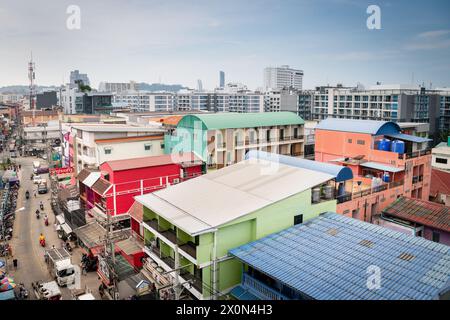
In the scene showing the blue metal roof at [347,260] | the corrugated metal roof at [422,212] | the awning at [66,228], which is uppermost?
the blue metal roof at [347,260]

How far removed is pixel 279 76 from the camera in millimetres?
135000

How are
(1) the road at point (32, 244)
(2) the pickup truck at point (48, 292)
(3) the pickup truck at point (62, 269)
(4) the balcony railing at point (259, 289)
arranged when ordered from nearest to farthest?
(4) the balcony railing at point (259, 289), (2) the pickup truck at point (48, 292), (3) the pickup truck at point (62, 269), (1) the road at point (32, 244)

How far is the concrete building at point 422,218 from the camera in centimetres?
1617

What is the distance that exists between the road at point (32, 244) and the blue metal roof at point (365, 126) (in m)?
16.9

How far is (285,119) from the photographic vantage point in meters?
29.6

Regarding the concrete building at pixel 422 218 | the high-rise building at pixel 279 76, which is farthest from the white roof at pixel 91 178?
the high-rise building at pixel 279 76

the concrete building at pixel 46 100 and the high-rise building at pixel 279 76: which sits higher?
the high-rise building at pixel 279 76

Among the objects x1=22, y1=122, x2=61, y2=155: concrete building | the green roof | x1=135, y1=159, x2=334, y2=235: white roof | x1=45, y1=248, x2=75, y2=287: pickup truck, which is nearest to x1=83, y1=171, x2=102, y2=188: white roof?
x1=45, y1=248, x2=75, y2=287: pickup truck

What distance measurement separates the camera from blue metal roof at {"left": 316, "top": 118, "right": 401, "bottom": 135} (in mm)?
22062

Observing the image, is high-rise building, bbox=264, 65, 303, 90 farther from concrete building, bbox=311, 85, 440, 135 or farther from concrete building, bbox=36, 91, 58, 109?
concrete building, bbox=36, 91, 58, 109

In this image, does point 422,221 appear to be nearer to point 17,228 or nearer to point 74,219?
point 74,219

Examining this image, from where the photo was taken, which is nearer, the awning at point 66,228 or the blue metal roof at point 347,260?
the blue metal roof at point 347,260

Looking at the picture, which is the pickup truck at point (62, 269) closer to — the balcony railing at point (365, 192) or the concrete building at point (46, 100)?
the balcony railing at point (365, 192)
